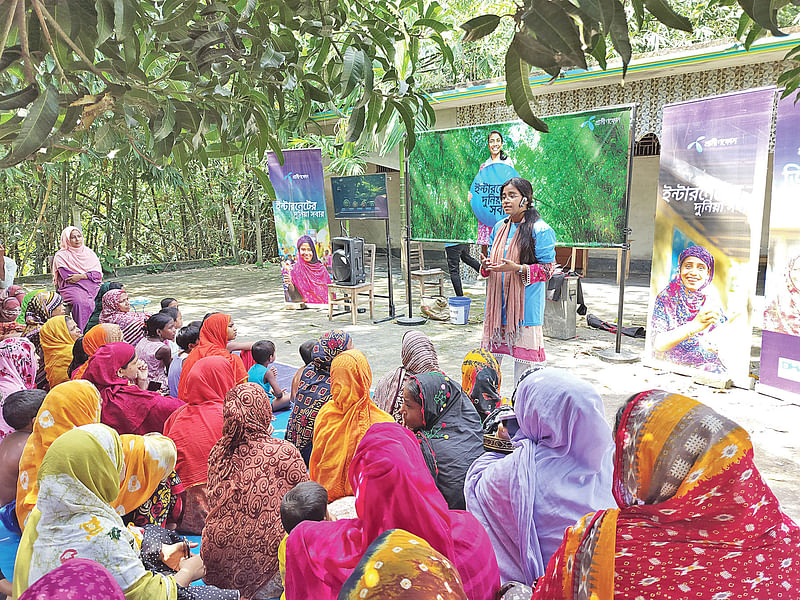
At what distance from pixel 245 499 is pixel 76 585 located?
1.05 metres

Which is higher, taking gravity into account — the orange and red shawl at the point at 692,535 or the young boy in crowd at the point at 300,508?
the orange and red shawl at the point at 692,535

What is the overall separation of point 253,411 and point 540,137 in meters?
4.87

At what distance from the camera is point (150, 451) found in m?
2.32

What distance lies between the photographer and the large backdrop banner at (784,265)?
431 cm

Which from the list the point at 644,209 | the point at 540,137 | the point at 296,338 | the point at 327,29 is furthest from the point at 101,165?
the point at 327,29

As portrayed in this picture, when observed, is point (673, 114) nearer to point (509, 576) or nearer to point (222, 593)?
point (509, 576)

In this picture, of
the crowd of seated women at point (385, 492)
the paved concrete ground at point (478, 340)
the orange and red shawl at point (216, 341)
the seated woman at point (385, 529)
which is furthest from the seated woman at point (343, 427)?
the paved concrete ground at point (478, 340)

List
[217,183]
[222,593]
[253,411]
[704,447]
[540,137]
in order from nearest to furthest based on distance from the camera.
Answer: [704,447] < [222,593] < [253,411] < [540,137] < [217,183]

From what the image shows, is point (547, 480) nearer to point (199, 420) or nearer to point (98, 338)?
point (199, 420)

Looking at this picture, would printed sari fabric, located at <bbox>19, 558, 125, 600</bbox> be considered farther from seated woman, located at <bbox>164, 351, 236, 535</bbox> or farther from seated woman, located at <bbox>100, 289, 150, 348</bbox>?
seated woman, located at <bbox>100, 289, 150, 348</bbox>

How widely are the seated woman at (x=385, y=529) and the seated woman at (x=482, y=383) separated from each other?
4.66 ft

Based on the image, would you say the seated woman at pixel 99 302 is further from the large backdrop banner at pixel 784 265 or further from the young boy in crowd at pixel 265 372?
the large backdrop banner at pixel 784 265

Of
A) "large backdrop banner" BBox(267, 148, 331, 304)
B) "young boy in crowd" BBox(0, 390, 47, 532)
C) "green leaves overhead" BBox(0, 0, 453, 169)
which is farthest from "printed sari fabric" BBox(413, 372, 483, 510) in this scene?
"large backdrop banner" BBox(267, 148, 331, 304)

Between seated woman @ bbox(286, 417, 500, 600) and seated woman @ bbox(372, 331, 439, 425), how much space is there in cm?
119
